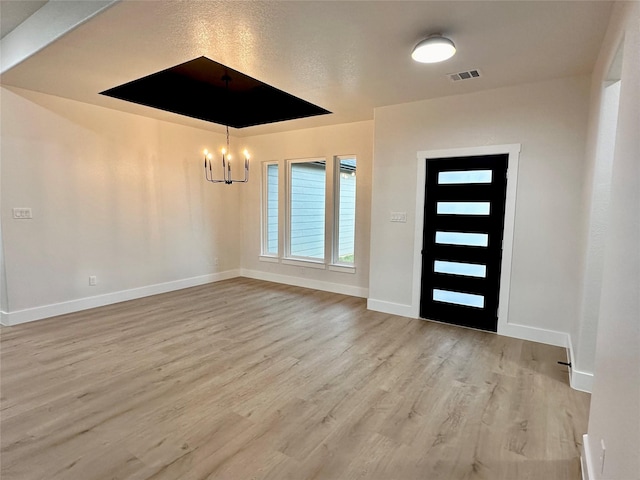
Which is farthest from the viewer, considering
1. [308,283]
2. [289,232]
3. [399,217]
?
[289,232]

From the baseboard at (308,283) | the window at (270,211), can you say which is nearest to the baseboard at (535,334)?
the baseboard at (308,283)

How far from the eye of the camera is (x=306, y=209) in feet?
19.4

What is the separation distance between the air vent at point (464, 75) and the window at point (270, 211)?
3590 mm

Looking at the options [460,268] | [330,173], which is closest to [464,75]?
[460,268]

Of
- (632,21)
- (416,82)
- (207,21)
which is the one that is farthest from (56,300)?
(632,21)

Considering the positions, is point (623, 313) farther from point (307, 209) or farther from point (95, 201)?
point (95, 201)

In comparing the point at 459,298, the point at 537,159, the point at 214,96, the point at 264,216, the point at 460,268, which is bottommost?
the point at 459,298

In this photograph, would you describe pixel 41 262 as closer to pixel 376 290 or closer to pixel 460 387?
pixel 376 290

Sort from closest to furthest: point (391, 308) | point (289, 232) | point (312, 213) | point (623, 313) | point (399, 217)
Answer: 1. point (623, 313)
2. point (399, 217)
3. point (391, 308)
4. point (312, 213)
5. point (289, 232)

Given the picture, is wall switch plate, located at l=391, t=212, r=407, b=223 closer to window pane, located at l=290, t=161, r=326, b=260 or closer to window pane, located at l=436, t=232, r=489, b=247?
window pane, located at l=436, t=232, r=489, b=247

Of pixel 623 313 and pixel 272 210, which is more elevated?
pixel 272 210

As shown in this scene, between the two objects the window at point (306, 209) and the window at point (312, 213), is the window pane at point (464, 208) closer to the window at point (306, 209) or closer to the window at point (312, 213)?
the window at point (312, 213)

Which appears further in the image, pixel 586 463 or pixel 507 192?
pixel 507 192

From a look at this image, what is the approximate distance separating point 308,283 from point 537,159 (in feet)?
12.1
